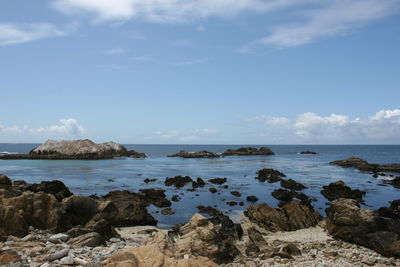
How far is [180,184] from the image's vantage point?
146 ft

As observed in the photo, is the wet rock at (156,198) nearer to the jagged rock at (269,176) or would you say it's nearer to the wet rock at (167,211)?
the wet rock at (167,211)

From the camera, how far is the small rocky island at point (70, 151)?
99875mm

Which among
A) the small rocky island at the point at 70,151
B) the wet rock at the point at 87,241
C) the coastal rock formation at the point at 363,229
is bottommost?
the coastal rock formation at the point at 363,229

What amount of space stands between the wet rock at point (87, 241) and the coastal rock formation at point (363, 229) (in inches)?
518

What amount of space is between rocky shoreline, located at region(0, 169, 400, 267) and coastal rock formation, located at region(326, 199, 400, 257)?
42 millimetres

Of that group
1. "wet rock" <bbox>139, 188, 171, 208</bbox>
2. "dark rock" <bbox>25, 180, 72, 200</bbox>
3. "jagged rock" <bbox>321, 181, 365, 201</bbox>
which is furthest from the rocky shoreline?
"jagged rock" <bbox>321, 181, 365, 201</bbox>

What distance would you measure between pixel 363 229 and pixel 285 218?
6291 mm

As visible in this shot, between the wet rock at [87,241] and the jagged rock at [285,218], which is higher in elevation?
the wet rock at [87,241]

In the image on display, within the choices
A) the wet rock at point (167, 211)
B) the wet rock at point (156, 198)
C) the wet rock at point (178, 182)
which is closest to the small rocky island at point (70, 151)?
the wet rock at point (178, 182)

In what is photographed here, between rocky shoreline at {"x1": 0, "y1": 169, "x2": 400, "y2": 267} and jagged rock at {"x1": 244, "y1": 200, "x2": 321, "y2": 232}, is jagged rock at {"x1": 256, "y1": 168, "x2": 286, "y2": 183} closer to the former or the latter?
rocky shoreline at {"x1": 0, "y1": 169, "x2": 400, "y2": 267}

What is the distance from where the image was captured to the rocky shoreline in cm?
1146

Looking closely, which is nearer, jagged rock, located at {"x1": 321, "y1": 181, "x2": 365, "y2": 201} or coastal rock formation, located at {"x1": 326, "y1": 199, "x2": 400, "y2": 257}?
coastal rock formation, located at {"x1": 326, "y1": 199, "x2": 400, "y2": 257}

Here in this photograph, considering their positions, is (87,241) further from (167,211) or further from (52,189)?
(52,189)

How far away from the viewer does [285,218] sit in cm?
2288
